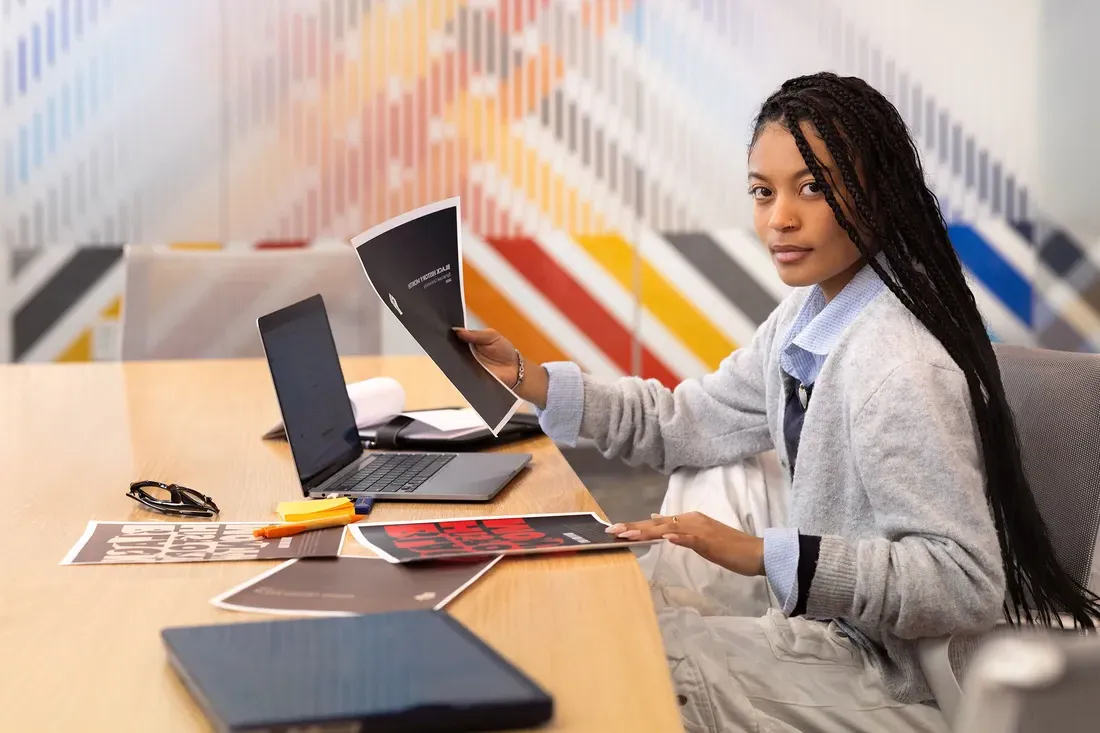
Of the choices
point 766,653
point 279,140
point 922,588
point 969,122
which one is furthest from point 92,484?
point 969,122

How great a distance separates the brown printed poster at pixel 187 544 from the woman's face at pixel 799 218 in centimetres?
65

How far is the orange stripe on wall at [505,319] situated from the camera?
13.3 feet

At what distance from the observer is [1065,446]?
1.43m

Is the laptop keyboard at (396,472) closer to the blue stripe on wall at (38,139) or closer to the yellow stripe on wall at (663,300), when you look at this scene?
the yellow stripe on wall at (663,300)

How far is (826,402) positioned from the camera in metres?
1.42

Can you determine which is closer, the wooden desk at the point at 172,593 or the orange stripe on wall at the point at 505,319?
the wooden desk at the point at 172,593

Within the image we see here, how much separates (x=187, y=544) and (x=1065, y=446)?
1030 millimetres

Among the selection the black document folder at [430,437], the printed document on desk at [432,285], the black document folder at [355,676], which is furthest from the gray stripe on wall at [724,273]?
the black document folder at [355,676]

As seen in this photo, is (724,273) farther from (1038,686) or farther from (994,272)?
(1038,686)

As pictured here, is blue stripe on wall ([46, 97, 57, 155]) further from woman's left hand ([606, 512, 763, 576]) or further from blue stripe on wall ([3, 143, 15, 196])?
woman's left hand ([606, 512, 763, 576])

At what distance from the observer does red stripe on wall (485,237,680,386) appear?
4.03m

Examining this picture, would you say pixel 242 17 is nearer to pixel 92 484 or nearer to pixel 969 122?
pixel 969 122

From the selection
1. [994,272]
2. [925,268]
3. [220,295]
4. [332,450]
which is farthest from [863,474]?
[994,272]

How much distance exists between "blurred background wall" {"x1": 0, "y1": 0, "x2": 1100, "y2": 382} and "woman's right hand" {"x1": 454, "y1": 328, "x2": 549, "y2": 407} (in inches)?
89.0
